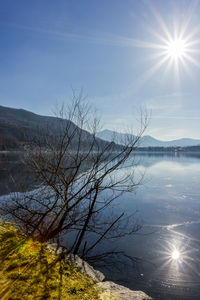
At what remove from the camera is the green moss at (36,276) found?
3.54 meters

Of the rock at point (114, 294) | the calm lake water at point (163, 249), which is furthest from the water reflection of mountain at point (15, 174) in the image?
the rock at point (114, 294)

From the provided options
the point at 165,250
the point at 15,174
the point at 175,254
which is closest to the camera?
the point at 175,254

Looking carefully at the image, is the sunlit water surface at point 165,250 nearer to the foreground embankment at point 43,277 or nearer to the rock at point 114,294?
the rock at point 114,294

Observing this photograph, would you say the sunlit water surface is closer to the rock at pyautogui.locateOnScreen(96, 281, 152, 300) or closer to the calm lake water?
the calm lake water

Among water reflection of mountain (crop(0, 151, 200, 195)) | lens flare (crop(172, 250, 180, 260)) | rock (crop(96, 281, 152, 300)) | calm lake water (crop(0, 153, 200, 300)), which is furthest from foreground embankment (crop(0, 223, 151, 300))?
lens flare (crop(172, 250, 180, 260))

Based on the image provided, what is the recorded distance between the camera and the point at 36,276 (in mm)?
4016

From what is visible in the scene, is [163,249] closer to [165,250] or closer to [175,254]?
[165,250]

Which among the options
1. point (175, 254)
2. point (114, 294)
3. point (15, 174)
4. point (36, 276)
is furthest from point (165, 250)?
point (15, 174)

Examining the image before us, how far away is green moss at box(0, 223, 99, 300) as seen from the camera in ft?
11.6

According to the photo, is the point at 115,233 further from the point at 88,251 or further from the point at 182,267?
the point at 182,267

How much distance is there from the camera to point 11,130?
162 metres

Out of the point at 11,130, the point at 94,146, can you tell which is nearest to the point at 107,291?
the point at 94,146

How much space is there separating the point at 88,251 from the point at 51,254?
132 inches

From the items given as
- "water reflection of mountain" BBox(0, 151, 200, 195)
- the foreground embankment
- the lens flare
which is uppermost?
the foreground embankment
